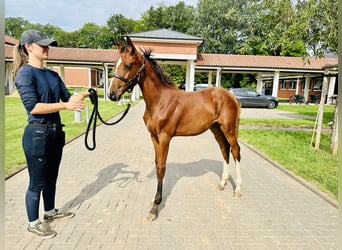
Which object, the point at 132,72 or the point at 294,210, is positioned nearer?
the point at 132,72

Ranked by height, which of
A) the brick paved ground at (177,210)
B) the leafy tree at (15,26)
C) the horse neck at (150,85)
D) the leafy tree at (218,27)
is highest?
the leafy tree at (15,26)

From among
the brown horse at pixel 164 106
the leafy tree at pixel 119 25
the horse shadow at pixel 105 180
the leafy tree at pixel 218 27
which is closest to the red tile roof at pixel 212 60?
the leafy tree at pixel 218 27

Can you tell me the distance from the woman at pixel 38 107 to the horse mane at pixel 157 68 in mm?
1040

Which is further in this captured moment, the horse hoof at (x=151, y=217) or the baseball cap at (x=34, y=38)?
the horse hoof at (x=151, y=217)

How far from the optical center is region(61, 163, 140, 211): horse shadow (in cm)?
354

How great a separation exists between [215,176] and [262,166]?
1420 millimetres

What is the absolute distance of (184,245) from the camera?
8.51ft

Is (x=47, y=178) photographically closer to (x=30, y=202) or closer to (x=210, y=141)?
(x=30, y=202)

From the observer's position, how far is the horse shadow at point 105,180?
11.6 feet

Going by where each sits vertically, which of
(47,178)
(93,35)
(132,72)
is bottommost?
(47,178)

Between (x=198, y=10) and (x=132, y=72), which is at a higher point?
(x=198, y=10)

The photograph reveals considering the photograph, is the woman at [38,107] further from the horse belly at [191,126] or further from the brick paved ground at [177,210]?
the horse belly at [191,126]

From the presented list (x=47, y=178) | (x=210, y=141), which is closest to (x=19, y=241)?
(x=47, y=178)

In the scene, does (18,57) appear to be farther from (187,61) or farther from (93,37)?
(93,37)
